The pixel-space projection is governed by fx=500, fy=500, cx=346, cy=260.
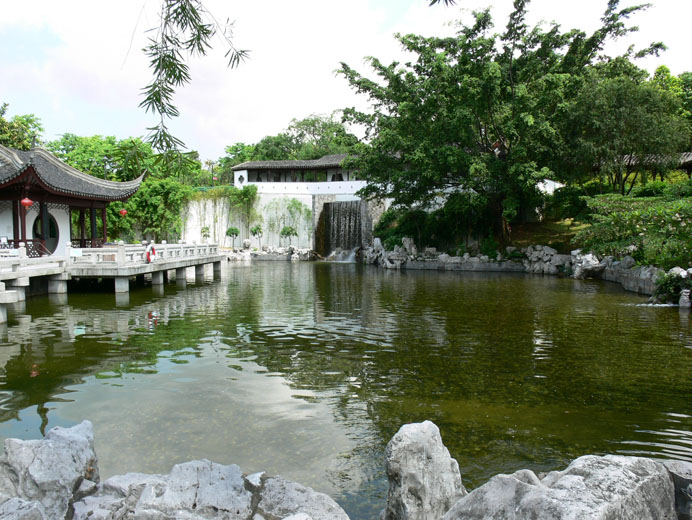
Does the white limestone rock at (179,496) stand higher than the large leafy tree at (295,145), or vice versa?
the large leafy tree at (295,145)

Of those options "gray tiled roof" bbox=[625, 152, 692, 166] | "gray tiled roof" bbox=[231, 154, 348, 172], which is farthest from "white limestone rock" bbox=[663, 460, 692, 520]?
"gray tiled roof" bbox=[231, 154, 348, 172]

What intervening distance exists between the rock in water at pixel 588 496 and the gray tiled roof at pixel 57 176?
57.1 ft

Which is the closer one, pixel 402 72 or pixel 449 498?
pixel 449 498

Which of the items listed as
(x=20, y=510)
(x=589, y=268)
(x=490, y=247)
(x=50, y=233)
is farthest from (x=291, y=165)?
(x=20, y=510)

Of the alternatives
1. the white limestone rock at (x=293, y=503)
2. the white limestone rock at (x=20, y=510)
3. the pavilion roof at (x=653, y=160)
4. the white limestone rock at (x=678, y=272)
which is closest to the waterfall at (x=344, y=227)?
the pavilion roof at (x=653, y=160)

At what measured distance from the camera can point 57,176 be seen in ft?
64.6

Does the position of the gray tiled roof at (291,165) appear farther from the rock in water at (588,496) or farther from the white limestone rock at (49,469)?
the rock in water at (588,496)

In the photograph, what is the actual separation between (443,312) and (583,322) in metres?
3.32

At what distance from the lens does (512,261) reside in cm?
2605

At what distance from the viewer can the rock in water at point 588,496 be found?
7.48 feet

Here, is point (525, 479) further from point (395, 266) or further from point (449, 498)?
point (395, 266)

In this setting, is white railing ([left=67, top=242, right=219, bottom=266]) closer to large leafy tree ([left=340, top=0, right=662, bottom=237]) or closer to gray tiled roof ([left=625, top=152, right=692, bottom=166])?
large leafy tree ([left=340, top=0, right=662, bottom=237])

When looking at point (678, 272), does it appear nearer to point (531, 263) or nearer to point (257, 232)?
point (531, 263)

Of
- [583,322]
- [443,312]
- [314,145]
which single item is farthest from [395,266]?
[314,145]
